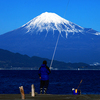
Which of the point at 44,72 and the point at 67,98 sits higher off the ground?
the point at 44,72

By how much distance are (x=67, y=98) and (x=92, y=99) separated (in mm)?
1355

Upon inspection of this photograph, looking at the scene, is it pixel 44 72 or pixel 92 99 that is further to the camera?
pixel 44 72

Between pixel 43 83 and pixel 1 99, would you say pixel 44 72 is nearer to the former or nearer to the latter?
pixel 43 83

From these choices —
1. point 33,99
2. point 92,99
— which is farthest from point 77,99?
point 33,99

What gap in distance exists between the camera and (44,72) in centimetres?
2088

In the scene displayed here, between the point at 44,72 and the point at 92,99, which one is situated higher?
the point at 44,72

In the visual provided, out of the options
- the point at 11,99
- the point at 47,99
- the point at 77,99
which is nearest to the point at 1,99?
the point at 11,99

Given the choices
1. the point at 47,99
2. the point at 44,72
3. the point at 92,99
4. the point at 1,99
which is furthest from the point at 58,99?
the point at 44,72

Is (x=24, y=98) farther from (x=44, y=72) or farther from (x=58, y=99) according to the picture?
(x=44, y=72)

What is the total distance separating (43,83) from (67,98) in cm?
385

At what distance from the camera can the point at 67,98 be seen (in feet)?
57.3

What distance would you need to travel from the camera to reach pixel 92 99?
16641 mm

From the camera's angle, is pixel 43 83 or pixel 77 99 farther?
pixel 43 83

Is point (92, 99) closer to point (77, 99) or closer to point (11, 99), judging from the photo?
point (77, 99)
